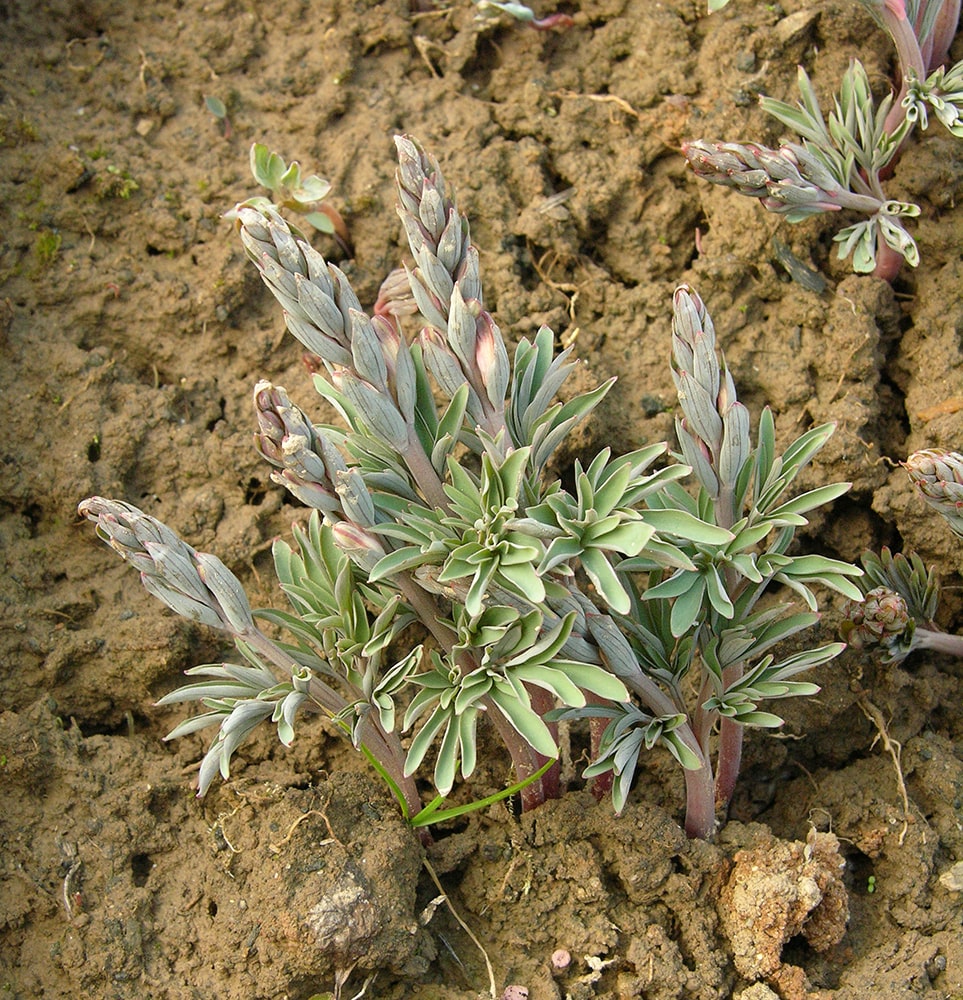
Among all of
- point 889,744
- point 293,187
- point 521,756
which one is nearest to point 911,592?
point 889,744

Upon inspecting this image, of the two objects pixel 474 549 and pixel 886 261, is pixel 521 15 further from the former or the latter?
pixel 474 549

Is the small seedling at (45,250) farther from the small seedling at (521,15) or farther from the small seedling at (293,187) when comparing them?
the small seedling at (521,15)

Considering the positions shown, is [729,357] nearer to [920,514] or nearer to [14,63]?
[920,514]

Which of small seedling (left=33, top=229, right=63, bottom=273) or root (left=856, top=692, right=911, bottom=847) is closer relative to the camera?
root (left=856, top=692, right=911, bottom=847)

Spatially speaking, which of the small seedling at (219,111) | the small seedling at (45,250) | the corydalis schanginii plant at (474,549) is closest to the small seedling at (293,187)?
the small seedling at (219,111)

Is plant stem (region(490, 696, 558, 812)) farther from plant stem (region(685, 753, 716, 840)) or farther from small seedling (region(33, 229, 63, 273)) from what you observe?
small seedling (region(33, 229, 63, 273))

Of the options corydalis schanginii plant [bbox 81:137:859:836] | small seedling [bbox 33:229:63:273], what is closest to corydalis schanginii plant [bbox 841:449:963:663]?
corydalis schanginii plant [bbox 81:137:859:836]
